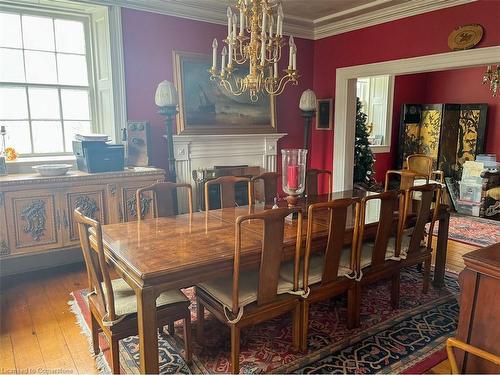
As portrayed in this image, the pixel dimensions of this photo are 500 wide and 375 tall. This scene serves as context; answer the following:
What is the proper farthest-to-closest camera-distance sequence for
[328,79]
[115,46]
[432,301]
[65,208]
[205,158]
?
[328,79], [205,158], [115,46], [65,208], [432,301]

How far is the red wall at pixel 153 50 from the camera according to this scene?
3.87 metres

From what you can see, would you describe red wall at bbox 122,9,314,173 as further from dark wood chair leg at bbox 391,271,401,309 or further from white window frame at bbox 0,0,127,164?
dark wood chair leg at bbox 391,271,401,309

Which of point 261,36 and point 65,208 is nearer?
point 261,36

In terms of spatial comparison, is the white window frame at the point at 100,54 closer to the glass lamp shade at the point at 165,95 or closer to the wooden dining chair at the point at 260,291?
the glass lamp shade at the point at 165,95

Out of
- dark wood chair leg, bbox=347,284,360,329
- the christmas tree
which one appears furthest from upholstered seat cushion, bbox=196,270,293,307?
the christmas tree

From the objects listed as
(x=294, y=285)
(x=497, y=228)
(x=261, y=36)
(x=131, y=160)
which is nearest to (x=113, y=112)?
(x=131, y=160)

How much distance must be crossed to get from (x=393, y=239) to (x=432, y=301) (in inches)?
22.5

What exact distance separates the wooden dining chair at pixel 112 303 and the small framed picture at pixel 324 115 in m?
3.63

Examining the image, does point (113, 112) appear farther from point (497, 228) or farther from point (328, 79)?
point (497, 228)

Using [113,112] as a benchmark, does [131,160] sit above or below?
below

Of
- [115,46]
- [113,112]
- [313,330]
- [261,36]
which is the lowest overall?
[313,330]

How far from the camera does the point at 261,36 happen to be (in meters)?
2.24

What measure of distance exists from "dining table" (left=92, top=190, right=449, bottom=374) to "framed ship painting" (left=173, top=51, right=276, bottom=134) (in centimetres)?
183

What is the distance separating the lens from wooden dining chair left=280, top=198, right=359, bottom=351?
212 centimetres
